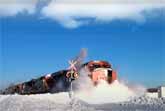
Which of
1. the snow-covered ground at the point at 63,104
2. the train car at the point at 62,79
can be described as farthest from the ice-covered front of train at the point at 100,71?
the snow-covered ground at the point at 63,104

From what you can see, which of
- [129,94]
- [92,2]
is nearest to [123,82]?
[129,94]

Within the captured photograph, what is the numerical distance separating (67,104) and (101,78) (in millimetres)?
248

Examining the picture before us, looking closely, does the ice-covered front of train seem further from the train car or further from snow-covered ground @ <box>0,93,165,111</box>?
snow-covered ground @ <box>0,93,165,111</box>

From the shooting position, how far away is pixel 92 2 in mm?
2900

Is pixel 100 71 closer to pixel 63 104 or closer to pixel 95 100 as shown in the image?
pixel 95 100

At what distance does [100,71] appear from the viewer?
3.04 m

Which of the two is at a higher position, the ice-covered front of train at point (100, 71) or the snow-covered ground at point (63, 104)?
the ice-covered front of train at point (100, 71)

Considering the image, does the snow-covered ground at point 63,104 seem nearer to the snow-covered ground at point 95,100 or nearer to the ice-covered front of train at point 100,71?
the snow-covered ground at point 95,100

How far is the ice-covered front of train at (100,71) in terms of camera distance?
2967 mm

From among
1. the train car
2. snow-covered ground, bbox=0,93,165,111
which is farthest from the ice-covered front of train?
snow-covered ground, bbox=0,93,165,111

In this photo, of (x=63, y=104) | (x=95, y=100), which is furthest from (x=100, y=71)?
(x=63, y=104)

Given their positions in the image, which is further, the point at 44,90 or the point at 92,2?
the point at 44,90

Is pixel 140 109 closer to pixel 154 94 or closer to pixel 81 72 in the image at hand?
pixel 154 94

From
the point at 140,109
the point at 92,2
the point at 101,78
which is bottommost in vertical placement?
the point at 140,109
